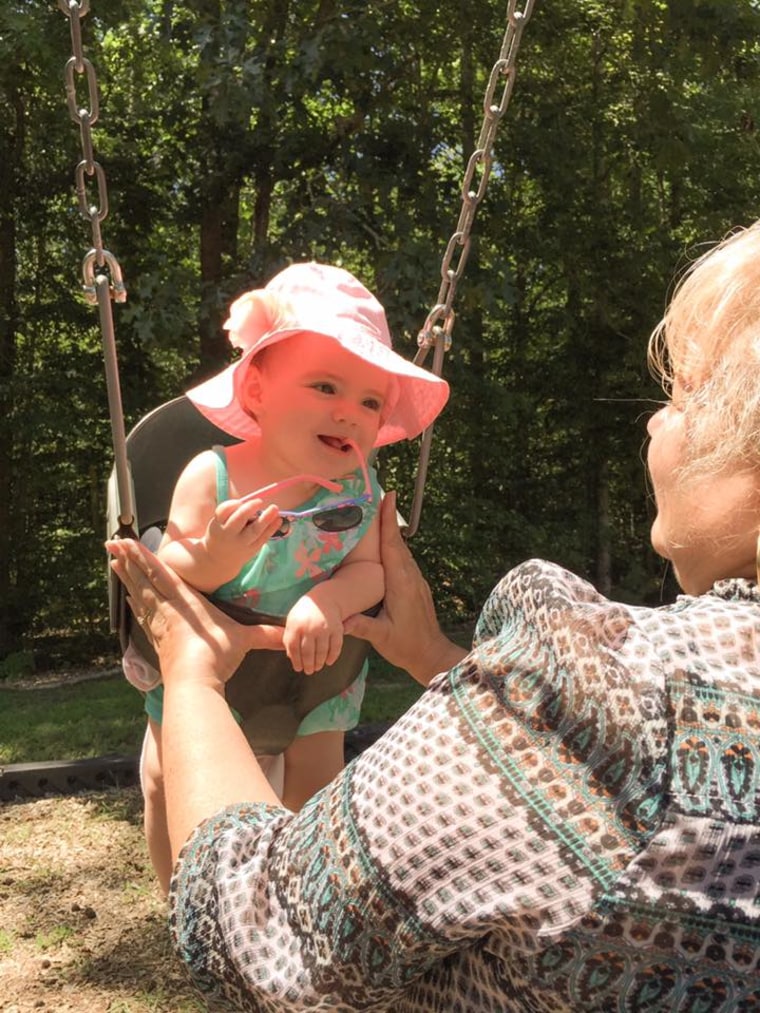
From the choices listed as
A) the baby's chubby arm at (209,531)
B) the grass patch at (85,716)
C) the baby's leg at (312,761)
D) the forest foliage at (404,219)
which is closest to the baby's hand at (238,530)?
the baby's chubby arm at (209,531)

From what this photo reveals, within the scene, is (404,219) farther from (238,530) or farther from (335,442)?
(238,530)

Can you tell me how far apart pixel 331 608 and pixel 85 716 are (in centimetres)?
443

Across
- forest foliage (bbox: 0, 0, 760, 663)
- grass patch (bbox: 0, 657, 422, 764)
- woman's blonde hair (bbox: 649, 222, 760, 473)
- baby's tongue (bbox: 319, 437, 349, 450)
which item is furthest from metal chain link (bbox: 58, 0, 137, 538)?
forest foliage (bbox: 0, 0, 760, 663)

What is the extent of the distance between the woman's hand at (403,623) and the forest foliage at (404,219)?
4.12 meters

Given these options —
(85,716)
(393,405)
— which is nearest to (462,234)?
(393,405)

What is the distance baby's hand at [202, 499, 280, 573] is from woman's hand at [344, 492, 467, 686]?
22cm

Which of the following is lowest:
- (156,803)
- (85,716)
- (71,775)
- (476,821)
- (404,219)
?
(85,716)

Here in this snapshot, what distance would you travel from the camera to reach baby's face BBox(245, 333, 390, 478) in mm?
1854

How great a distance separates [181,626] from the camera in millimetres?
1546

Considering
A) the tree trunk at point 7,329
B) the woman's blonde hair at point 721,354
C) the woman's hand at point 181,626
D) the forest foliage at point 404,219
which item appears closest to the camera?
the woman's blonde hair at point 721,354

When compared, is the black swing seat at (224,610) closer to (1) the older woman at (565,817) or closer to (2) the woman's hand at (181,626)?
(2) the woman's hand at (181,626)

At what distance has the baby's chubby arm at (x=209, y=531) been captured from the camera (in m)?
1.67

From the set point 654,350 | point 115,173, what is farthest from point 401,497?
point 654,350

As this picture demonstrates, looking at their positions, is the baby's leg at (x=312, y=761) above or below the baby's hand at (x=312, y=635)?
below
